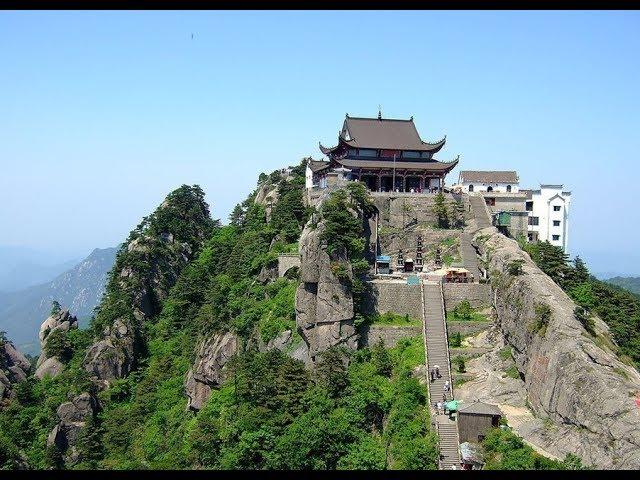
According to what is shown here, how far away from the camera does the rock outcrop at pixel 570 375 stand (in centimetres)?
1576

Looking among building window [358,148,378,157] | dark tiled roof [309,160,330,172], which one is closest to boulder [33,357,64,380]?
dark tiled roof [309,160,330,172]

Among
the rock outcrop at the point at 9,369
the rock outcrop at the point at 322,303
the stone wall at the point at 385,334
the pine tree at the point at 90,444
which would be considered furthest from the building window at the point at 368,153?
the rock outcrop at the point at 9,369

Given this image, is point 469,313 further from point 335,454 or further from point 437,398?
point 335,454

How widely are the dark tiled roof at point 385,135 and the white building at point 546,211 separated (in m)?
6.30

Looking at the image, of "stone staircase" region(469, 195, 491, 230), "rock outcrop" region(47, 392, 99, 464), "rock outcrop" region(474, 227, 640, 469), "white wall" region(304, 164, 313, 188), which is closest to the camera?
"rock outcrop" region(474, 227, 640, 469)

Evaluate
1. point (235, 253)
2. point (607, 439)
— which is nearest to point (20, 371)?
point (235, 253)

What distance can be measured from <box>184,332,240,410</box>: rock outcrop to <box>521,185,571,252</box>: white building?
53.2 feet

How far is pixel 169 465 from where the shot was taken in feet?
71.4

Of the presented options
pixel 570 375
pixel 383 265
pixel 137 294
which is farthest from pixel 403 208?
pixel 137 294

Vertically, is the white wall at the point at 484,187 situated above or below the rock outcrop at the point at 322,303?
above

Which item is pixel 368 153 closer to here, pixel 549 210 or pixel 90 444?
pixel 549 210

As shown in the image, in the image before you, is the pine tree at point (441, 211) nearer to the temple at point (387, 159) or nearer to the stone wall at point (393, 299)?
the temple at point (387, 159)

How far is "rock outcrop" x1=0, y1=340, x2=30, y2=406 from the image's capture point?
35094mm

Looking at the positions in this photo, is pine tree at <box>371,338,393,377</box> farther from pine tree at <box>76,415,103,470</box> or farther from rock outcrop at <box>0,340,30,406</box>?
rock outcrop at <box>0,340,30,406</box>
